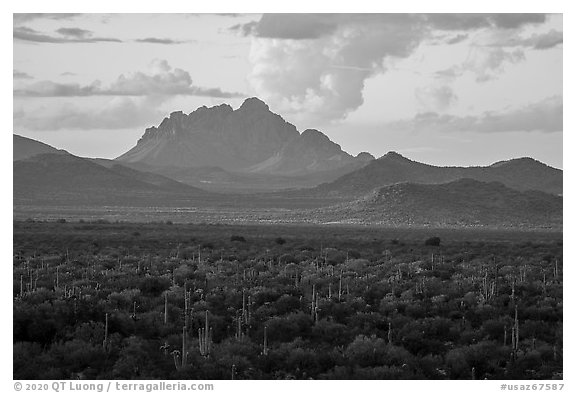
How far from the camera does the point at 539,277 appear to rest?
94.8 feet

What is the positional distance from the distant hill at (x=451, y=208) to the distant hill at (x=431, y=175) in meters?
29.2

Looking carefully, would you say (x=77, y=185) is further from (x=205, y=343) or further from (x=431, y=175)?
(x=205, y=343)

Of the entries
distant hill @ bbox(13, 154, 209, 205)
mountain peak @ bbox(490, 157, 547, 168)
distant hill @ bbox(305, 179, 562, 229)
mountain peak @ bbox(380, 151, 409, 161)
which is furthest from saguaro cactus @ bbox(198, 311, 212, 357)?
mountain peak @ bbox(490, 157, 547, 168)

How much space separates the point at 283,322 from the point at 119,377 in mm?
5009

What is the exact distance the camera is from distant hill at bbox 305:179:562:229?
3477 inches

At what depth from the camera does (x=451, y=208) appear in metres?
94.1

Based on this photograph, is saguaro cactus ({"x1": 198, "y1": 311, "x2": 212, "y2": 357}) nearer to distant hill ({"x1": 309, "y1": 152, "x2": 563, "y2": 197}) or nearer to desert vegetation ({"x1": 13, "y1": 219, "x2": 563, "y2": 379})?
desert vegetation ({"x1": 13, "y1": 219, "x2": 563, "y2": 379})

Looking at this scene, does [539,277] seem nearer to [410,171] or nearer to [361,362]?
[361,362]

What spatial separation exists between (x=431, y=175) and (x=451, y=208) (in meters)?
50.8

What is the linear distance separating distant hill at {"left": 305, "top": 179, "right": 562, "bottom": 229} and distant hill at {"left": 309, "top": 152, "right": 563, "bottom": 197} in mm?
29203

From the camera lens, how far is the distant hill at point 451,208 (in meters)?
88.3

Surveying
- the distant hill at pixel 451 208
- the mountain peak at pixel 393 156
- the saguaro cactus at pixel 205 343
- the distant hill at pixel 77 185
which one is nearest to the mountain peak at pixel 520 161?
the mountain peak at pixel 393 156

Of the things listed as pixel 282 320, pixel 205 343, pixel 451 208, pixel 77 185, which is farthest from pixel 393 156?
pixel 205 343
